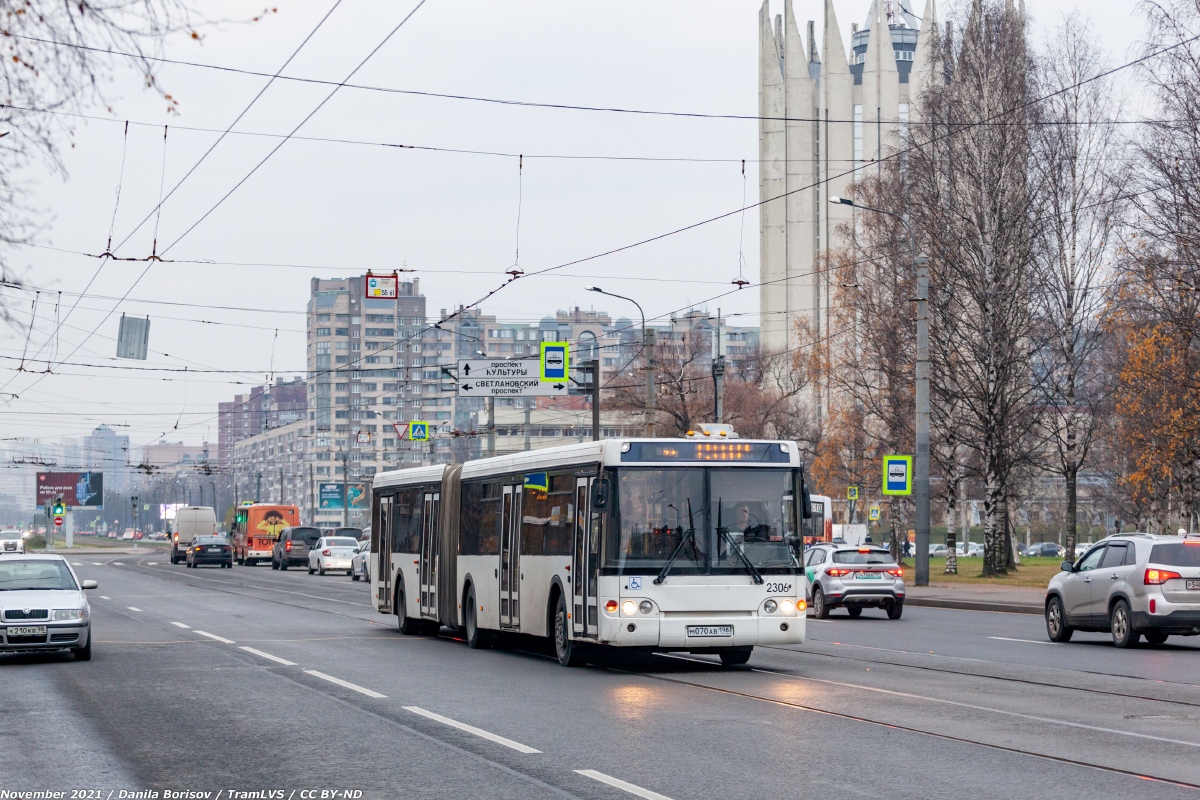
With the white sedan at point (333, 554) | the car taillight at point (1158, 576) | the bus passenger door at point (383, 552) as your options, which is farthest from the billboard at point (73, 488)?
the car taillight at point (1158, 576)

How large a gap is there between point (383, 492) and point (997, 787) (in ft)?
63.3

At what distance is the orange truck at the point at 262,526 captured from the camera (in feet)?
250

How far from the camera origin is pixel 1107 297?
137 feet

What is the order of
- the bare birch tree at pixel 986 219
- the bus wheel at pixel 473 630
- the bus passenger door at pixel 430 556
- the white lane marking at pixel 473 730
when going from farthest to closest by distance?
the bare birch tree at pixel 986 219 → the bus passenger door at pixel 430 556 → the bus wheel at pixel 473 630 → the white lane marking at pixel 473 730

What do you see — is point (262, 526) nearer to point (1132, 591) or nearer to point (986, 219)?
point (986, 219)

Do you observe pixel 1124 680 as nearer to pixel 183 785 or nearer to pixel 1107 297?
pixel 183 785

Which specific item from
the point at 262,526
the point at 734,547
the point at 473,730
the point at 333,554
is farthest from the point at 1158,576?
the point at 262,526

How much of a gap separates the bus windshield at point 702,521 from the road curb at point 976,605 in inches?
592

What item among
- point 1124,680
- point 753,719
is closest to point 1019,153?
point 1124,680

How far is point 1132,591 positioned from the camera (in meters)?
21.3

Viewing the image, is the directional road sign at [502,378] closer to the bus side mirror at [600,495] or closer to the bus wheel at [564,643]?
the bus wheel at [564,643]

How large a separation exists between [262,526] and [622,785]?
69868 mm

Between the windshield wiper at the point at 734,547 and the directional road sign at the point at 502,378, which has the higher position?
the directional road sign at the point at 502,378

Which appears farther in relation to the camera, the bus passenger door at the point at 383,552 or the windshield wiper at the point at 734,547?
the bus passenger door at the point at 383,552
